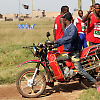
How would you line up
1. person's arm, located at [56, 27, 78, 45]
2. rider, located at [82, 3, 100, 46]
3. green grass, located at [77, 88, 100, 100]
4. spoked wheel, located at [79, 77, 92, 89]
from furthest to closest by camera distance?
rider, located at [82, 3, 100, 46] < spoked wheel, located at [79, 77, 92, 89] < person's arm, located at [56, 27, 78, 45] < green grass, located at [77, 88, 100, 100]

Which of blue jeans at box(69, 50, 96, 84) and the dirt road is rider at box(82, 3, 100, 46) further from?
the dirt road

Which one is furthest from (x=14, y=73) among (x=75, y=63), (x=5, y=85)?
(x=75, y=63)

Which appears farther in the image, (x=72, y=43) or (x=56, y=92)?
(x=56, y=92)

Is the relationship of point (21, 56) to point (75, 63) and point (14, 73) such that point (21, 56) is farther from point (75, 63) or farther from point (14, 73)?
point (75, 63)

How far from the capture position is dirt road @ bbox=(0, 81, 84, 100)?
520 centimetres

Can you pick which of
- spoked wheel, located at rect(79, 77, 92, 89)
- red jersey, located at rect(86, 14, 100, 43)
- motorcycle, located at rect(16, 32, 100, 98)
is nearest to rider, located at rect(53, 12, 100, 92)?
motorcycle, located at rect(16, 32, 100, 98)

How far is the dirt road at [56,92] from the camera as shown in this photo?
5.20 meters

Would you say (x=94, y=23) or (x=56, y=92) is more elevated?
(x=94, y=23)

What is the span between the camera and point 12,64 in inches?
364

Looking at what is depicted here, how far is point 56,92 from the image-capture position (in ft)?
18.3

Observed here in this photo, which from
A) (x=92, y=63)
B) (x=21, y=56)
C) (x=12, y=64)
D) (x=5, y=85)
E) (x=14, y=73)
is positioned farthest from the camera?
(x=21, y=56)

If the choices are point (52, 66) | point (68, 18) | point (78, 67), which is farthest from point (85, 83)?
point (68, 18)

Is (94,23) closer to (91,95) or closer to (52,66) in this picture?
(52,66)

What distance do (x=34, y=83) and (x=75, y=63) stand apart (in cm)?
112
